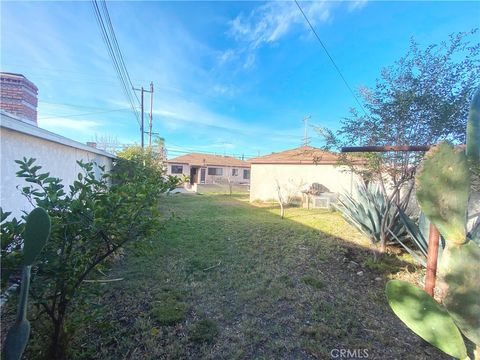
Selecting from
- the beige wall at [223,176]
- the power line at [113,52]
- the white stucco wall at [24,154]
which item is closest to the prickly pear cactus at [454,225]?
the white stucco wall at [24,154]

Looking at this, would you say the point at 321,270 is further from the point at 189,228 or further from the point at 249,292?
the point at 189,228

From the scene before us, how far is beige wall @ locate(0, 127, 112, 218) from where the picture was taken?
3.38 meters

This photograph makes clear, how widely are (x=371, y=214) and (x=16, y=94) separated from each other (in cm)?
906

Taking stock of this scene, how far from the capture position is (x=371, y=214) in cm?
477

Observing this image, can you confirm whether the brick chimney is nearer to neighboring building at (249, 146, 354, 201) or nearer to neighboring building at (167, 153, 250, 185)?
neighboring building at (249, 146, 354, 201)

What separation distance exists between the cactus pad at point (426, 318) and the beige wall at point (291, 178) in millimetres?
10226

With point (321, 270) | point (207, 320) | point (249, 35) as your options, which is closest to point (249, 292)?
point (207, 320)

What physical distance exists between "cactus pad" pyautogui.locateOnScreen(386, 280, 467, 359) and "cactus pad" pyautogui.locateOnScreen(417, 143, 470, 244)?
0.45m

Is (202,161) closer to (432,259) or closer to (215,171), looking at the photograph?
(215,171)

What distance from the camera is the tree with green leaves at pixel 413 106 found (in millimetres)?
3547

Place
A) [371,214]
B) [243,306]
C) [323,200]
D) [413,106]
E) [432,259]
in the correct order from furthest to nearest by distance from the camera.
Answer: [323,200], [371,214], [413,106], [243,306], [432,259]

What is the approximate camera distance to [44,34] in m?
4.66

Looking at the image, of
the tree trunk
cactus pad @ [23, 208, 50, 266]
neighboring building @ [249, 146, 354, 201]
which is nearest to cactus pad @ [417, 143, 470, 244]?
cactus pad @ [23, 208, 50, 266]

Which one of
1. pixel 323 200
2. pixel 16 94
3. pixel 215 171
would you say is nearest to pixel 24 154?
pixel 16 94
